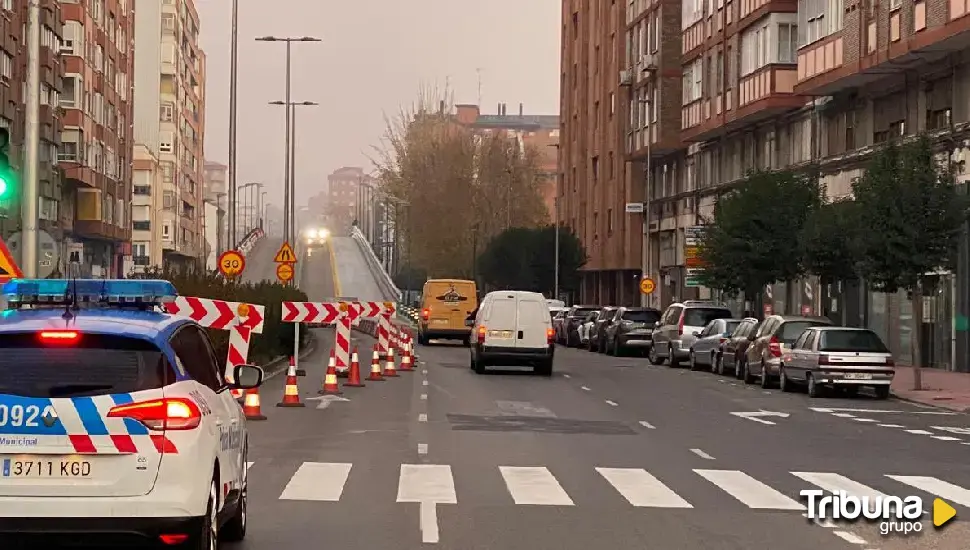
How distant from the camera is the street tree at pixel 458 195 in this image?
10888cm

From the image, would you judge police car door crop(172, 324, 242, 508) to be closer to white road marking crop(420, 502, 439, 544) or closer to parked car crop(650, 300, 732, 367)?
white road marking crop(420, 502, 439, 544)

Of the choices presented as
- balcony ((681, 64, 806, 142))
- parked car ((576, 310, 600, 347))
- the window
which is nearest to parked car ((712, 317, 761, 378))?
balcony ((681, 64, 806, 142))

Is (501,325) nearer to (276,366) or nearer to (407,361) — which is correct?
(407,361)

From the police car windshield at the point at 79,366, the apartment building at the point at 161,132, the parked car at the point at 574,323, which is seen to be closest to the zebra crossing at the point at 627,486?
the police car windshield at the point at 79,366

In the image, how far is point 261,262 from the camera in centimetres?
13075

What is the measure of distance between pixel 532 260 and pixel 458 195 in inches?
686

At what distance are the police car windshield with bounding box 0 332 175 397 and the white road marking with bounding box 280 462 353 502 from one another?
15.8ft

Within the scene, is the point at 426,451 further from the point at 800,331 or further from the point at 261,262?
the point at 261,262

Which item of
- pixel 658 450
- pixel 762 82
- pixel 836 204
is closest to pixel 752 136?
pixel 762 82

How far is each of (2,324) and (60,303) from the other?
1.13 m

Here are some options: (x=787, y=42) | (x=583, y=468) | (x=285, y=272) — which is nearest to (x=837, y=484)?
(x=583, y=468)

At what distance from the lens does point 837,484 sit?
51.2ft

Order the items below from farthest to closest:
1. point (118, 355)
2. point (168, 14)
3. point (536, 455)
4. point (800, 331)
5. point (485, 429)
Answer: point (168, 14) < point (800, 331) < point (485, 429) < point (536, 455) < point (118, 355)

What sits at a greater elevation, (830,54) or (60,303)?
(830,54)
